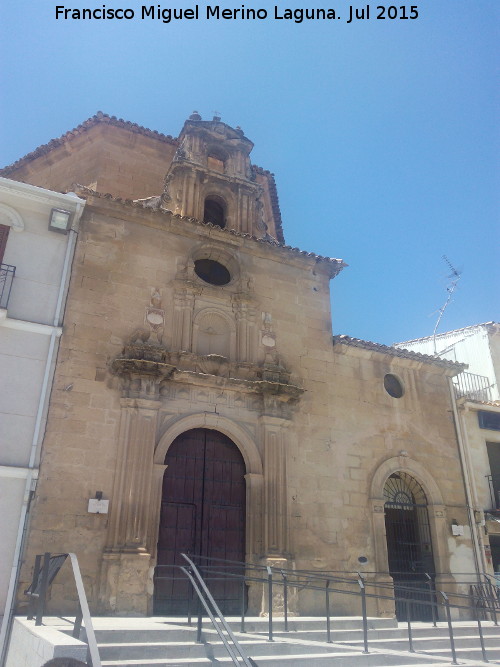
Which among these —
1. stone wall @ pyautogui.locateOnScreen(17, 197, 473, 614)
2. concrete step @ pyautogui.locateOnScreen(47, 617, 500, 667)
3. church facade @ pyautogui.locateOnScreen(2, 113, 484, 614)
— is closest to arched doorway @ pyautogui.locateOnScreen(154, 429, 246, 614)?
church facade @ pyautogui.locateOnScreen(2, 113, 484, 614)

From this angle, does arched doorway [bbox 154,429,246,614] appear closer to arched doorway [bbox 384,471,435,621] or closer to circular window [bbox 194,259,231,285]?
circular window [bbox 194,259,231,285]

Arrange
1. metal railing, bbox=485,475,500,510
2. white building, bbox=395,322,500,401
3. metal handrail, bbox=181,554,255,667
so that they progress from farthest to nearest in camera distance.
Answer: white building, bbox=395,322,500,401, metal railing, bbox=485,475,500,510, metal handrail, bbox=181,554,255,667

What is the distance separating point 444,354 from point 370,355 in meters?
10.7

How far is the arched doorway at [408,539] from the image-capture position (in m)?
12.8

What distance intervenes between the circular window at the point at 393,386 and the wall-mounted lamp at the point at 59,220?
8459 mm

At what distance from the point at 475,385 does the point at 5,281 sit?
1640 cm

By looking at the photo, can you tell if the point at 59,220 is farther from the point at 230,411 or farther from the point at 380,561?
the point at 380,561

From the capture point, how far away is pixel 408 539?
13.3 meters

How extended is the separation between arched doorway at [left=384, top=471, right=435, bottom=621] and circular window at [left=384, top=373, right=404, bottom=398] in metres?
2.00

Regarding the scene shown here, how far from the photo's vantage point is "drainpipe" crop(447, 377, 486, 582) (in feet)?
44.4

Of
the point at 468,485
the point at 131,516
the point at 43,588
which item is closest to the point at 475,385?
the point at 468,485

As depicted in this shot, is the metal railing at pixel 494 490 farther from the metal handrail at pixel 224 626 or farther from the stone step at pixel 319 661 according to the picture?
the metal handrail at pixel 224 626

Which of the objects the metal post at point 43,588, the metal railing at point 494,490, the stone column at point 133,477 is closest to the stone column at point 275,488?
the stone column at point 133,477

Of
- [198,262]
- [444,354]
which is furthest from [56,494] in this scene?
[444,354]
